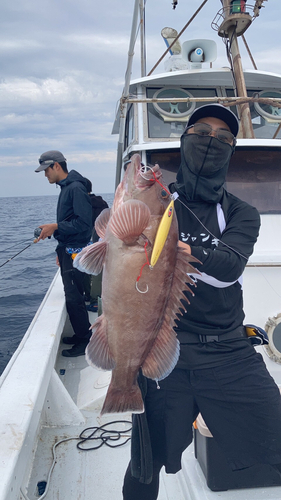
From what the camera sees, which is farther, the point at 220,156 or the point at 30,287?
the point at 30,287

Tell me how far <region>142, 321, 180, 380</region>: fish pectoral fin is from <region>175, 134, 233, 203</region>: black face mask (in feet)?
2.54

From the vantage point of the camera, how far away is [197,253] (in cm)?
168

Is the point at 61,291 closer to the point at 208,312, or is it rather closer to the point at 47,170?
the point at 47,170

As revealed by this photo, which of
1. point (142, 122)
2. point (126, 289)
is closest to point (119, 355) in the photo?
point (126, 289)

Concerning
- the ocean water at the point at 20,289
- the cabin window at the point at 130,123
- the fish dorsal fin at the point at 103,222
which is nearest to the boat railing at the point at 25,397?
the fish dorsal fin at the point at 103,222

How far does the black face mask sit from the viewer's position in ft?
6.70

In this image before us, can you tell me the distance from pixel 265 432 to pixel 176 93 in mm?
5331

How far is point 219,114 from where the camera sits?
209 centimetres

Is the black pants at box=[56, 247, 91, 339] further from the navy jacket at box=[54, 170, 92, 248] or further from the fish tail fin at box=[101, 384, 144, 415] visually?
the fish tail fin at box=[101, 384, 144, 415]

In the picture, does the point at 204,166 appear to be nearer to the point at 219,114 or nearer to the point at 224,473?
the point at 219,114

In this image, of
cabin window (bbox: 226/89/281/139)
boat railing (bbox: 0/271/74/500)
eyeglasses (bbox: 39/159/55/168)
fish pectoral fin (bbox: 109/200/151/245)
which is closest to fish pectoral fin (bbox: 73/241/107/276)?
fish pectoral fin (bbox: 109/200/151/245)

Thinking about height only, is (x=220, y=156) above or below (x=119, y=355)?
above

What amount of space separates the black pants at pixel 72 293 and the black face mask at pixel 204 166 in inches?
118

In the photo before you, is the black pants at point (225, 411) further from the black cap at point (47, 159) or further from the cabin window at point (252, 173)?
the black cap at point (47, 159)
